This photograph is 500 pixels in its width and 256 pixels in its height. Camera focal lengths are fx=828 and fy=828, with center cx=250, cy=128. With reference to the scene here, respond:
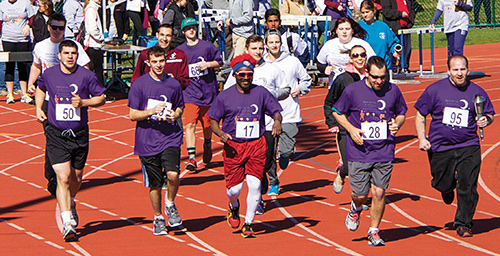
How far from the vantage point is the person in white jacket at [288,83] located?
9734 mm

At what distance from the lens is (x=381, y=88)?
310 inches

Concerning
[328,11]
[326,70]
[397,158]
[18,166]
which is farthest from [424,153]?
[328,11]

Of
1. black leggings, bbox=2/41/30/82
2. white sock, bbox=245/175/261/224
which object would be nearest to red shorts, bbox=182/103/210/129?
white sock, bbox=245/175/261/224

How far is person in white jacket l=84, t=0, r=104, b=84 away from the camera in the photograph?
16938 mm

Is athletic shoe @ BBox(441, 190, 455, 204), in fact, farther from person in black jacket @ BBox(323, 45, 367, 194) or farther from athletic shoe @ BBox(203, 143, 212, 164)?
athletic shoe @ BBox(203, 143, 212, 164)

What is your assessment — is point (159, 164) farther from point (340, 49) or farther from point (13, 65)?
point (13, 65)

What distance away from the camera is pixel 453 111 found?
8.16m

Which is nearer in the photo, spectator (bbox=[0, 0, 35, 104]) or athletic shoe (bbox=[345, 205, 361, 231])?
athletic shoe (bbox=[345, 205, 361, 231])

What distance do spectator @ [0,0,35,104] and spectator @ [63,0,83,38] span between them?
0.94 m

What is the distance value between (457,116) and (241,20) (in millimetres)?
8547

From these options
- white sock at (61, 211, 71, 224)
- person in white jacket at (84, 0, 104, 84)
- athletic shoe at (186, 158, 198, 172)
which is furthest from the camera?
person in white jacket at (84, 0, 104, 84)

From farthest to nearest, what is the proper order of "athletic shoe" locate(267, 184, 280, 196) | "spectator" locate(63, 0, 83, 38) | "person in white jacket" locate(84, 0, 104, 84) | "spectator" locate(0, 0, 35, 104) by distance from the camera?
"spectator" locate(0, 0, 35, 104) < "spectator" locate(63, 0, 83, 38) < "person in white jacket" locate(84, 0, 104, 84) < "athletic shoe" locate(267, 184, 280, 196)

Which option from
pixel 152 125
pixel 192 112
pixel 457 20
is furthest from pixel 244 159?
pixel 457 20

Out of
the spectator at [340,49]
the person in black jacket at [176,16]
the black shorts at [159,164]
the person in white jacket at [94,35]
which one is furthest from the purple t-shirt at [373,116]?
the person in white jacket at [94,35]
